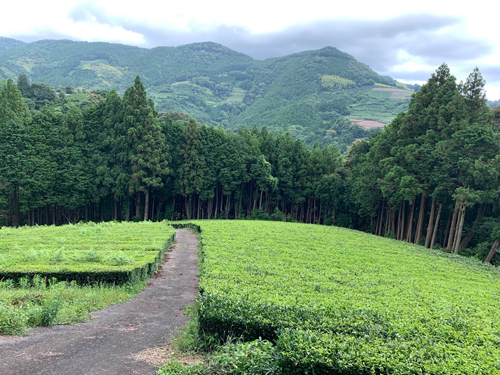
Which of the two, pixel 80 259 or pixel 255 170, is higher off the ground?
pixel 255 170

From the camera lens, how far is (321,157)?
162ft

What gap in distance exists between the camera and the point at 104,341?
7262 millimetres

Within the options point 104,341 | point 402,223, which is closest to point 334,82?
point 402,223

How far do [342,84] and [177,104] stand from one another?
86.8 m

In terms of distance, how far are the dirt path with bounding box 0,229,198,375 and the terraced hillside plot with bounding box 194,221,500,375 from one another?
1.39m

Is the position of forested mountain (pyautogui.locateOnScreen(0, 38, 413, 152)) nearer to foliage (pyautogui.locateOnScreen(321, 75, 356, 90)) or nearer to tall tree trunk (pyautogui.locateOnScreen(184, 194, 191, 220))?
foliage (pyautogui.locateOnScreen(321, 75, 356, 90))

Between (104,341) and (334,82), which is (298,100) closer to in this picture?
(334,82)

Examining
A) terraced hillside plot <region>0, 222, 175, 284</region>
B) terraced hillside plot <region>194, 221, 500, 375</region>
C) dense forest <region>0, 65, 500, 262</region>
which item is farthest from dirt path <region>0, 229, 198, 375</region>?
dense forest <region>0, 65, 500, 262</region>

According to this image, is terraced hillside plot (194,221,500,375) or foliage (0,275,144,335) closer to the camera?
terraced hillside plot (194,221,500,375)

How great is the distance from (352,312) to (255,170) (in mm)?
38965

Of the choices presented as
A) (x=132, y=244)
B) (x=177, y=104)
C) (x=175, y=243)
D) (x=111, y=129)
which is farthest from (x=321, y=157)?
(x=177, y=104)

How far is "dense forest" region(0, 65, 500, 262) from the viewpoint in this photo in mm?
27016

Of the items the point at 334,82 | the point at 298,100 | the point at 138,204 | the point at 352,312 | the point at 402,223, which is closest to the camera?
the point at 352,312

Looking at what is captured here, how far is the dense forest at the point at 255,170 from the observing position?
88.6 ft
